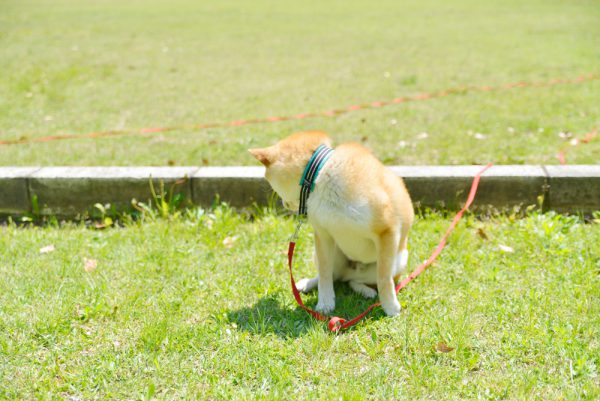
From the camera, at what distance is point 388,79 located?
27.3 ft

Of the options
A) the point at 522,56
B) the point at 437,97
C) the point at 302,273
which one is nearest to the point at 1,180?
the point at 302,273

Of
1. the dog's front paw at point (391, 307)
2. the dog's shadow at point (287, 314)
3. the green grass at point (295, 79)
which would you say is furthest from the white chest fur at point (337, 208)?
the green grass at point (295, 79)

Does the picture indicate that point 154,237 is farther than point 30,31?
No

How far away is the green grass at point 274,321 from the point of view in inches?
93.2

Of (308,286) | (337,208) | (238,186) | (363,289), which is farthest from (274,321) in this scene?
(238,186)

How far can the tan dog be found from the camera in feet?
8.66

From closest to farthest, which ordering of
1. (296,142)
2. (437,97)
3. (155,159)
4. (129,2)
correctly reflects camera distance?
(296,142), (155,159), (437,97), (129,2)

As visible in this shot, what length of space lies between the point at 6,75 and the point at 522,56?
8.54 metres

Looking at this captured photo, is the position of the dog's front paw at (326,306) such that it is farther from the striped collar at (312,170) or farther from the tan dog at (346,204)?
the striped collar at (312,170)

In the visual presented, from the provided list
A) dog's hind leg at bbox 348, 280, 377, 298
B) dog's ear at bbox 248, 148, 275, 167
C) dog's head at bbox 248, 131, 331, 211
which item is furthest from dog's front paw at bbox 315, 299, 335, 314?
dog's ear at bbox 248, 148, 275, 167

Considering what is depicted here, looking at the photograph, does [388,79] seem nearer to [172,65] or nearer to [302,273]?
[172,65]

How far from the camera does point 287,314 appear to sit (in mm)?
2930

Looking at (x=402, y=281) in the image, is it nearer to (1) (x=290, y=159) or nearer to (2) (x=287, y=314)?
(2) (x=287, y=314)

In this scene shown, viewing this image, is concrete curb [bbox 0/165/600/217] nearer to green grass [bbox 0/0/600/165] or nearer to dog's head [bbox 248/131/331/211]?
green grass [bbox 0/0/600/165]
